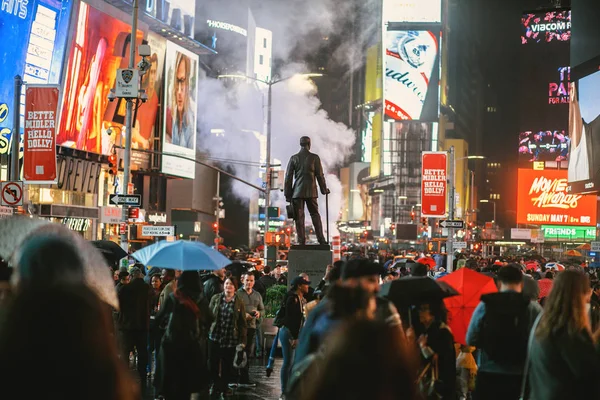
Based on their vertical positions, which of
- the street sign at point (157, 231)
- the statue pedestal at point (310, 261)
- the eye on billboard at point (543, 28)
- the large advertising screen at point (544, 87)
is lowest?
the statue pedestal at point (310, 261)

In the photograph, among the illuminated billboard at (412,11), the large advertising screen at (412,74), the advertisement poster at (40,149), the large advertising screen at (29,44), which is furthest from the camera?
the large advertising screen at (412,74)

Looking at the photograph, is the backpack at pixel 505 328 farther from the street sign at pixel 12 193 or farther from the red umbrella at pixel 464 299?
the street sign at pixel 12 193

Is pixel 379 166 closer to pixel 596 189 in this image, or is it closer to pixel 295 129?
pixel 295 129

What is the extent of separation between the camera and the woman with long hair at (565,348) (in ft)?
19.8

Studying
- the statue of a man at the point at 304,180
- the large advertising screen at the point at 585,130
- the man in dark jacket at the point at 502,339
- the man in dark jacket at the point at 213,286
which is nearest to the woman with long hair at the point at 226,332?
the man in dark jacket at the point at 213,286

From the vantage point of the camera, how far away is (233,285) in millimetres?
12172

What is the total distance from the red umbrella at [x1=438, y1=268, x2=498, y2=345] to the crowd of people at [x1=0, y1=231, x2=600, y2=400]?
14.2 inches

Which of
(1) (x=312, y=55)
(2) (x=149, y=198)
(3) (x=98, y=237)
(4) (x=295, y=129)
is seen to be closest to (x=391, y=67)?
(4) (x=295, y=129)

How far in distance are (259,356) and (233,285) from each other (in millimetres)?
6904

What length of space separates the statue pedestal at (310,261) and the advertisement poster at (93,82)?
34726 millimetres

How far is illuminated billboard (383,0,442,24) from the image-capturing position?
5335 inches

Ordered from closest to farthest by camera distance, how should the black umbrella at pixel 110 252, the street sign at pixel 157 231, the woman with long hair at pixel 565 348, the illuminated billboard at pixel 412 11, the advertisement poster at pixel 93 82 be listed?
1. the woman with long hair at pixel 565 348
2. the black umbrella at pixel 110 252
3. the street sign at pixel 157 231
4. the advertisement poster at pixel 93 82
5. the illuminated billboard at pixel 412 11

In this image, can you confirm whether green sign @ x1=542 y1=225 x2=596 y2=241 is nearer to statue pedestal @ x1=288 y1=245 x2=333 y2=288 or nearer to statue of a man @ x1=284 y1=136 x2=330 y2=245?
statue pedestal @ x1=288 y1=245 x2=333 y2=288

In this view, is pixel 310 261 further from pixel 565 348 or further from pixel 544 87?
pixel 544 87
